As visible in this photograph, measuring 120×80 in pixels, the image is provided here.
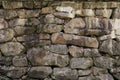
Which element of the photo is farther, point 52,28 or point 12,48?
point 12,48

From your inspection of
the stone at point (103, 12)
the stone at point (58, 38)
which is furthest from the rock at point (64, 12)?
the stone at point (103, 12)

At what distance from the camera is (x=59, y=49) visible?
A: 4.16 metres

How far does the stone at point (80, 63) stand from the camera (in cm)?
414

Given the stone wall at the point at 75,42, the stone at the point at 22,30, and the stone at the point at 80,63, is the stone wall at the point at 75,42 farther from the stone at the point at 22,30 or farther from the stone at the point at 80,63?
the stone at the point at 22,30

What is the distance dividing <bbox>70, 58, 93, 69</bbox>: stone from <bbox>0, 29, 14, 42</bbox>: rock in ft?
3.73

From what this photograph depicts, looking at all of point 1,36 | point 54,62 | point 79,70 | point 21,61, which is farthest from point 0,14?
point 79,70

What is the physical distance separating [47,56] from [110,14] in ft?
4.13

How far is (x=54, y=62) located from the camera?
4.17 meters

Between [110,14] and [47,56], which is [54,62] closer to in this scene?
[47,56]

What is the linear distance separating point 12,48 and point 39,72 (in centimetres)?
63

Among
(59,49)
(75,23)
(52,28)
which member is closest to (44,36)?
(52,28)

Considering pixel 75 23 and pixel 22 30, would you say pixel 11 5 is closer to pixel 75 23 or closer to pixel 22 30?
pixel 22 30

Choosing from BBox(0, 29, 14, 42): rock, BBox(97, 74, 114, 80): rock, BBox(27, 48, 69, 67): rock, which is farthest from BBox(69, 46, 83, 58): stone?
BBox(0, 29, 14, 42): rock

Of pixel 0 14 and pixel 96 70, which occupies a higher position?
pixel 0 14
